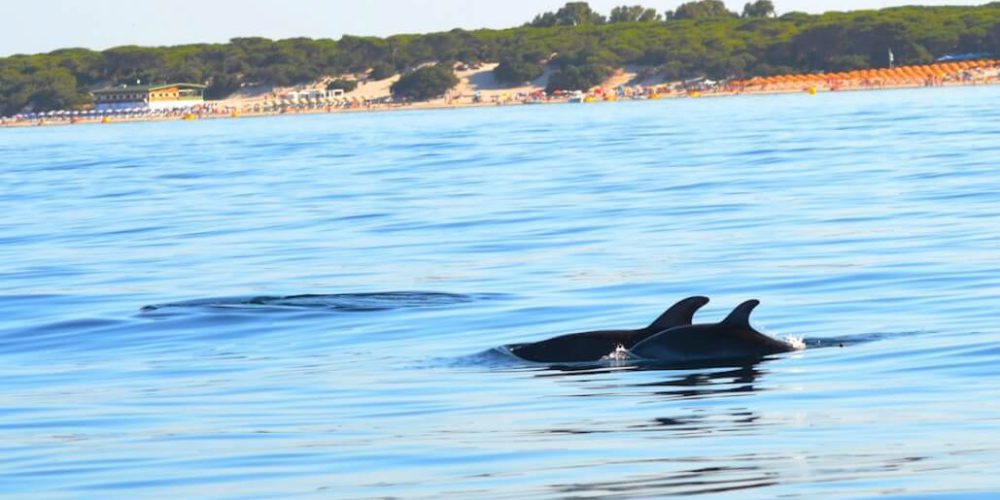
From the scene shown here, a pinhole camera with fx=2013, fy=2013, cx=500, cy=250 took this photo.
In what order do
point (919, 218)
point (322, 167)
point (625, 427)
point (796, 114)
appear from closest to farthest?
point (625, 427) < point (919, 218) < point (322, 167) < point (796, 114)

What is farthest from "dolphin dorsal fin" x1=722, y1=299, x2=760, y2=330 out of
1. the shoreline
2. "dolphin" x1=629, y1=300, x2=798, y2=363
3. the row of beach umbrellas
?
the row of beach umbrellas

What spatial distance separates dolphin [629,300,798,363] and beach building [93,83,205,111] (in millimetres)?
174645

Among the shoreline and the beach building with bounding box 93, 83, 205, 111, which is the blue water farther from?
the beach building with bounding box 93, 83, 205, 111

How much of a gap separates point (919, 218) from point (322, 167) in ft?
98.0

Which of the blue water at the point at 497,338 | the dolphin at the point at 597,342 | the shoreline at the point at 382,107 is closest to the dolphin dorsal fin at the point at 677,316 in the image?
the dolphin at the point at 597,342

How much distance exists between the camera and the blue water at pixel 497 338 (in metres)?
9.84

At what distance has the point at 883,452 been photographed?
977 cm

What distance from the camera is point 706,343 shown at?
43.7 ft

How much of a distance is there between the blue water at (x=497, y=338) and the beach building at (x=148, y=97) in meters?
151

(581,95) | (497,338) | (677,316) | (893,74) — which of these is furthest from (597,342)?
(893,74)

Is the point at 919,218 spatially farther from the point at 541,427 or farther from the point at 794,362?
the point at 541,427

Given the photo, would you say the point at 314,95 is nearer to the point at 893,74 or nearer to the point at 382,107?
the point at 382,107

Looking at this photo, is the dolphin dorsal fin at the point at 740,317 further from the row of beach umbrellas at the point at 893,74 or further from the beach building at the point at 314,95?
the beach building at the point at 314,95

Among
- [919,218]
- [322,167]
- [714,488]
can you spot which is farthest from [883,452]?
[322,167]
